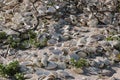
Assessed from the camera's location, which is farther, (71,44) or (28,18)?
(28,18)

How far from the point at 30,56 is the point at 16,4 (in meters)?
2.71

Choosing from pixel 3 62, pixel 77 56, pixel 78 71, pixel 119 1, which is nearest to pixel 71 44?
pixel 77 56

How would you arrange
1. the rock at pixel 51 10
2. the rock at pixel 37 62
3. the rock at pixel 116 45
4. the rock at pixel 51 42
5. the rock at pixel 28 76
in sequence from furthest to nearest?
1. the rock at pixel 51 10
2. the rock at pixel 51 42
3. the rock at pixel 116 45
4. the rock at pixel 37 62
5. the rock at pixel 28 76

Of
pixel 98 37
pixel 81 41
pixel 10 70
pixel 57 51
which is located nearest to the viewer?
pixel 10 70

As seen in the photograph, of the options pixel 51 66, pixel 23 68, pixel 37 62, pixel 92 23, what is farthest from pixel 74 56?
pixel 92 23

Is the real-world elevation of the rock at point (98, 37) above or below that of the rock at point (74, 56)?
above

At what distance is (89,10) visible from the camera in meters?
10.6

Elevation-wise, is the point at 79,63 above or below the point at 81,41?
below

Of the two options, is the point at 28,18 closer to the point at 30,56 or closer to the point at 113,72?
the point at 30,56

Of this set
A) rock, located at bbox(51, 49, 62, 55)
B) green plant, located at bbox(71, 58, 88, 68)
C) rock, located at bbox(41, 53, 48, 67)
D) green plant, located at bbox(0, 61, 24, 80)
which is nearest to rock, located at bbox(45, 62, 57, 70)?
rock, located at bbox(41, 53, 48, 67)

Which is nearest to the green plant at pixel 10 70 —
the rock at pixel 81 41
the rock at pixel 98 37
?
the rock at pixel 81 41

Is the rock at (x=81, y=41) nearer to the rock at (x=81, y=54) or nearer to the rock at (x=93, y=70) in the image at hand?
the rock at (x=81, y=54)

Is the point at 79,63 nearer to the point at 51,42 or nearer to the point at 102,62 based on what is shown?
the point at 102,62

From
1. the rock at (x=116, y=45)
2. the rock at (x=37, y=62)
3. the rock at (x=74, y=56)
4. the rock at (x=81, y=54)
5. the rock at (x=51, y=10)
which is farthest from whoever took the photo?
the rock at (x=51, y=10)
